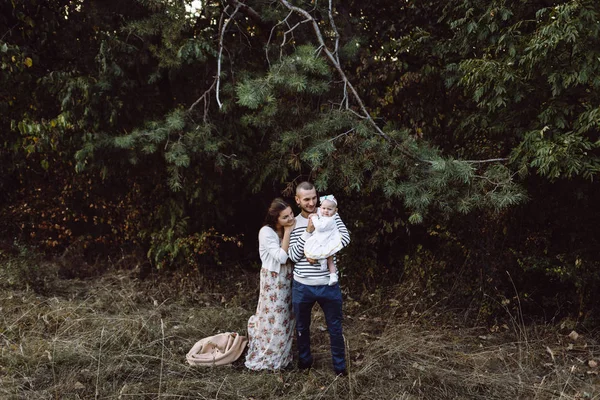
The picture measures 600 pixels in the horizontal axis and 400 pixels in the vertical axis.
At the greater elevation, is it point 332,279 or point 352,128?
point 352,128

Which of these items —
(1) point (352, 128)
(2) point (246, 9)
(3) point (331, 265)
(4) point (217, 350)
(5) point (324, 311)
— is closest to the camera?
(3) point (331, 265)

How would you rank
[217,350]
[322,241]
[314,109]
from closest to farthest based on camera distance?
1. [322,241]
2. [217,350]
3. [314,109]

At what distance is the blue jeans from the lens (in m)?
3.92

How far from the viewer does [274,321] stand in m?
4.29

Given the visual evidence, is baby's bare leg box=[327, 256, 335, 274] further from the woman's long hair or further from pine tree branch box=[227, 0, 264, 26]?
pine tree branch box=[227, 0, 264, 26]

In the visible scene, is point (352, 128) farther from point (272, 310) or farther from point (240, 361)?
point (240, 361)

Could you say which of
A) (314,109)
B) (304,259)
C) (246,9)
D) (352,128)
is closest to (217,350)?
(304,259)

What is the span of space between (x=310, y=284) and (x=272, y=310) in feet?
1.75

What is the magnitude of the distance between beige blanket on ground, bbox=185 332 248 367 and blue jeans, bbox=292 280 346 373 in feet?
1.86

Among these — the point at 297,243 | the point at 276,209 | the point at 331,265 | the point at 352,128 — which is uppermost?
the point at 352,128

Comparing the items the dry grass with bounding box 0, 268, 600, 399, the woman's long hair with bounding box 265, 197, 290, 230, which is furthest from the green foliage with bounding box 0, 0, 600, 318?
the dry grass with bounding box 0, 268, 600, 399

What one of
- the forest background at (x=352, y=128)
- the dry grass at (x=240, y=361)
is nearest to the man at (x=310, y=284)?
the dry grass at (x=240, y=361)

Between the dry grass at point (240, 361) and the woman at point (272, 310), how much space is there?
0.13m

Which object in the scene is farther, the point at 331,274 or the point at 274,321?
Result: the point at 274,321
